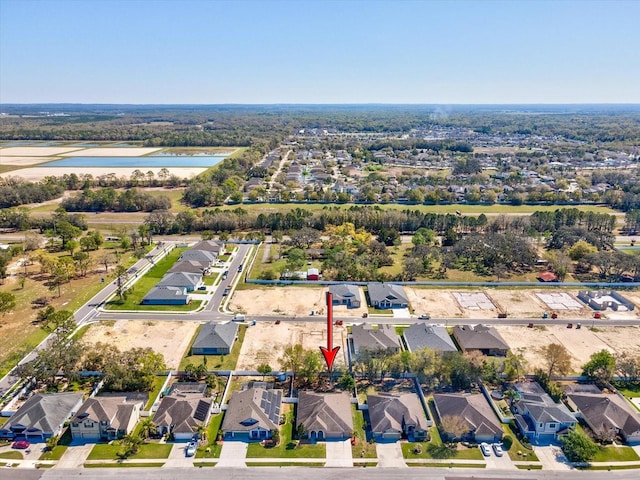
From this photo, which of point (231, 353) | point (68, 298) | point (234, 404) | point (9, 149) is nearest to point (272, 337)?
point (231, 353)

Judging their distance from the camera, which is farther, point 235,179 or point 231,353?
point 235,179

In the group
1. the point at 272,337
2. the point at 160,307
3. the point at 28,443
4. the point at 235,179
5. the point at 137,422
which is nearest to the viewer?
the point at 28,443

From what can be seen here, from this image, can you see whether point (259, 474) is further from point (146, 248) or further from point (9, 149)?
point (9, 149)

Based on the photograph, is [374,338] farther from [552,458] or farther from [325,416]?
[552,458]

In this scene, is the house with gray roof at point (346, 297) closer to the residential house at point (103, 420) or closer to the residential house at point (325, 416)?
the residential house at point (325, 416)

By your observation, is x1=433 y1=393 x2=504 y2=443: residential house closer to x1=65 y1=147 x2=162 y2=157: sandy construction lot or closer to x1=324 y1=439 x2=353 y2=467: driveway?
x1=324 y1=439 x2=353 y2=467: driveway

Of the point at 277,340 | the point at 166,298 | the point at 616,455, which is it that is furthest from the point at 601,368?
the point at 166,298
